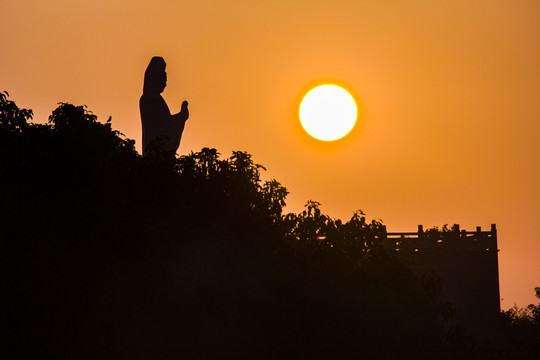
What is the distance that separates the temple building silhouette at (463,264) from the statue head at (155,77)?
4458cm

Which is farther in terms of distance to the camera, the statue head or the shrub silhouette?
the statue head

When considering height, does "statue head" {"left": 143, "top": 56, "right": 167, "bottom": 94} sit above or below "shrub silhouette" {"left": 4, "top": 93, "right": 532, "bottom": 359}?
above

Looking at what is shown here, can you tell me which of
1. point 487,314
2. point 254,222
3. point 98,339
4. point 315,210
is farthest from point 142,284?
point 487,314

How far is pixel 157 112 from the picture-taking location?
31078mm

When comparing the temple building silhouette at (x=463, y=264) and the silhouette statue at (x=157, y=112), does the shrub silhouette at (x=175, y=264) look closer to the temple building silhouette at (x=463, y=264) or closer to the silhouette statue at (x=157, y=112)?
the silhouette statue at (x=157, y=112)

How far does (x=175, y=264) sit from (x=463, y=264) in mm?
54866

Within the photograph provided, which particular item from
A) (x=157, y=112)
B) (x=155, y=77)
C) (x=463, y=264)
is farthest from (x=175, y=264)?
(x=463, y=264)

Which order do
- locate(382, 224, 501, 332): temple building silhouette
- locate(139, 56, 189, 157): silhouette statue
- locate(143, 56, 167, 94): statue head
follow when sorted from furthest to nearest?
locate(382, 224, 501, 332): temple building silhouette
locate(143, 56, 167, 94): statue head
locate(139, 56, 189, 157): silhouette statue

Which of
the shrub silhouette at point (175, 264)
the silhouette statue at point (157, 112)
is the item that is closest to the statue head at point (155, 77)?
the silhouette statue at point (157, 112)

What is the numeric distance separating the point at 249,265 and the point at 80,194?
398 centimetres

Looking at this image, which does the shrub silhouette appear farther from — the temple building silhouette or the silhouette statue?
the temple building silhouette

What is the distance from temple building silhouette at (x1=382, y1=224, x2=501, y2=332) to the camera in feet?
246

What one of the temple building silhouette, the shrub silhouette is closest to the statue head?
the shrub silhouette

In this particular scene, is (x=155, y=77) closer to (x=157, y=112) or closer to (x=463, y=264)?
(x=157, y=112)
